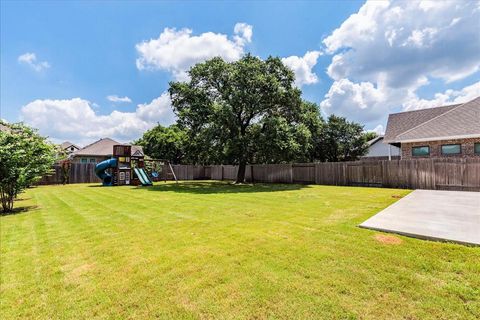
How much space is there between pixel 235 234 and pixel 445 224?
446cm

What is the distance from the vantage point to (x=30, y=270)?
11.7 ft

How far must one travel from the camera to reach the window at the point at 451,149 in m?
14.7

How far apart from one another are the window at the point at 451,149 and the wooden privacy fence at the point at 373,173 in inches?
123

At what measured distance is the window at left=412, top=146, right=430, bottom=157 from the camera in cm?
1588

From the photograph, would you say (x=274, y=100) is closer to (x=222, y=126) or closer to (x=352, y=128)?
(x=222, y=126)

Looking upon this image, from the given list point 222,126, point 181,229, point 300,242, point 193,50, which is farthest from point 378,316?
point 193,50

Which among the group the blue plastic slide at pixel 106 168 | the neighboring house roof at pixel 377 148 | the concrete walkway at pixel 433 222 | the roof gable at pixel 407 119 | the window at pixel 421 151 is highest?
the roof gable at pixel 407 119

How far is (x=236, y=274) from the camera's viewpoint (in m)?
3.17

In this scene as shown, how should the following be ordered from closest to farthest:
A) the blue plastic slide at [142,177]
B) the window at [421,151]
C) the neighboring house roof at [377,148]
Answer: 1. the window at [421,151]
2. the blue plastic slide at [142,177]
3. the neighboring house roof at [377,148]

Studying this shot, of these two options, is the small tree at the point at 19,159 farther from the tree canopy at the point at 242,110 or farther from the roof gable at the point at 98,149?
the roof gable at the point at 98,149

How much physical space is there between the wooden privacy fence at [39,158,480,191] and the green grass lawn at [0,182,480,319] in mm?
11236

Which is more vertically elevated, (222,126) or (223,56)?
(223,56)

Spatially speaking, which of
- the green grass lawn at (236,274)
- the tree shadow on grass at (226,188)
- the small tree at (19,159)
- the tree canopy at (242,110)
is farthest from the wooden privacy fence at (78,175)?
the green grass lawn at (236,274)

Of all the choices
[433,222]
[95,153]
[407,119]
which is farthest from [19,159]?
[95,153]
